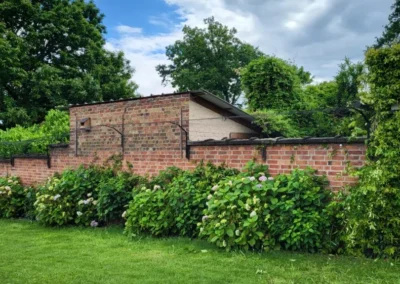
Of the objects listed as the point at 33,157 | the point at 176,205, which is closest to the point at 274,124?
the point at 176,205

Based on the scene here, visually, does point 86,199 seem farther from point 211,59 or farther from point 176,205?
point 211,59

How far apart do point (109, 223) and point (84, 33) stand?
1541 centimetres

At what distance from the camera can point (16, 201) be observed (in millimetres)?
9094

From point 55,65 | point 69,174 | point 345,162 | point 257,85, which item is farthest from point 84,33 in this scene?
point 345,162

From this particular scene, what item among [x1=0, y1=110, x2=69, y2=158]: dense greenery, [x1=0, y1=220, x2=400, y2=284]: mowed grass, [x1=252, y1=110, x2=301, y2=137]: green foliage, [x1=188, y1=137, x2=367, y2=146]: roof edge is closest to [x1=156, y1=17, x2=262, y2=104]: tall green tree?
[x1=0, y1=110, x2=69, y2=158]: dense greenery

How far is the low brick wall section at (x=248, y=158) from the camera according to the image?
4973 millimetres

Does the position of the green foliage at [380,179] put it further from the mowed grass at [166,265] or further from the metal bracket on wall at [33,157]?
the metal bracket on wall at [33,157]

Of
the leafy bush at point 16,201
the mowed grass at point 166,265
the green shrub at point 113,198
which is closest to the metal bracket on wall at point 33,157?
the leafy bush at point 16,201

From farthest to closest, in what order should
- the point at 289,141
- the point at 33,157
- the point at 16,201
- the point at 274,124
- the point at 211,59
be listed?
the point at 211,59, the point at 274,124, the point at 33,157, the point at 16,201, the point at 289,141

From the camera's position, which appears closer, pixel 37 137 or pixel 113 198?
pixel 113 198

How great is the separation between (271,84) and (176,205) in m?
7.58

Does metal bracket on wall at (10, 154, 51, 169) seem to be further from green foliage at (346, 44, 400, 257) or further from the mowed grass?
green foliage at (346, 44, 400, 257)

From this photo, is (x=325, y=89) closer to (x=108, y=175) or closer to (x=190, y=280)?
(x=108, y=175)

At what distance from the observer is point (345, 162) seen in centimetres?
494
